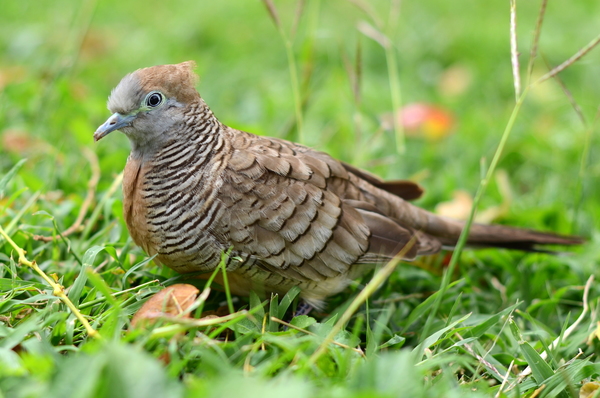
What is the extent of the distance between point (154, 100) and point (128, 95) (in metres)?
0.12

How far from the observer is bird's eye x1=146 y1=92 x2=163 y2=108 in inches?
102

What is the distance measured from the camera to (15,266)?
2613 mm

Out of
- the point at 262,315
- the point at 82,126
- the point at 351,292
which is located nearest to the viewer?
the point at 262,315

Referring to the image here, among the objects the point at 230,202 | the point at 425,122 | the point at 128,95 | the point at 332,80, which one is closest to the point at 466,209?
the point at 425,122

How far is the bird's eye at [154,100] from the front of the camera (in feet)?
8.52

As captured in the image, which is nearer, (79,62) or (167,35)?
(79,62)

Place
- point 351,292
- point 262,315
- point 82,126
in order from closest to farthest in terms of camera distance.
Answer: point 262,315 → point 351,292 → point 82,126

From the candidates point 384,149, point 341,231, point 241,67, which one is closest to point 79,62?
point 241,67

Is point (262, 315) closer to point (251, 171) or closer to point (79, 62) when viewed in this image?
point (251, 171)

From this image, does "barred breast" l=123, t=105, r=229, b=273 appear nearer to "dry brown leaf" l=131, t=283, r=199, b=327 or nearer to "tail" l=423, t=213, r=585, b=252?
"dry brown leaf" l=131, t=283, r=199, b=327

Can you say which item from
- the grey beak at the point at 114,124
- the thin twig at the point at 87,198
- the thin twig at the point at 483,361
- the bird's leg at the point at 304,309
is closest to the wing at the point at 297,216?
the bird's leg at the point at 304,309

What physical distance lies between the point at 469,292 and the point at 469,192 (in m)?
1.17

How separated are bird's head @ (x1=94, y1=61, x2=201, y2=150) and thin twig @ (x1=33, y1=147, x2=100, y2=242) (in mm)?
624

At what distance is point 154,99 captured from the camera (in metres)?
2.62
